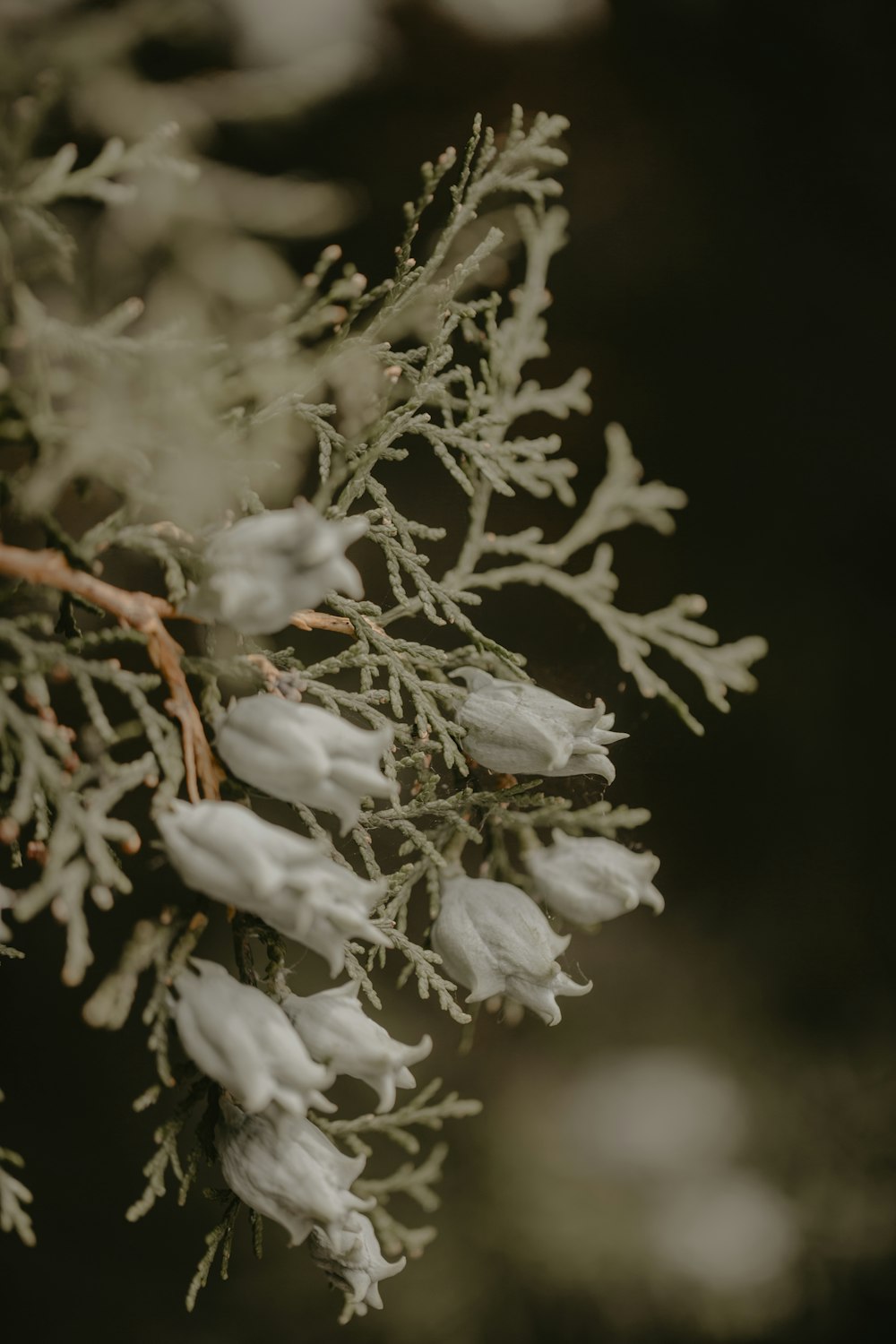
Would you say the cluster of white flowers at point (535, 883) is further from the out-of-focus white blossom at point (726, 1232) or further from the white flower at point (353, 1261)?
the out-of-focus white blossom at point (726, 1232)

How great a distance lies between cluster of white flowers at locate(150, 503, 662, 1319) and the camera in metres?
0.29

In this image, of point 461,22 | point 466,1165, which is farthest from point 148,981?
point 461,22

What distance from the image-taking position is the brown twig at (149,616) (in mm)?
323

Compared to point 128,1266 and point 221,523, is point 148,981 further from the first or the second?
point 221,523

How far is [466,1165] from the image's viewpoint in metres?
0.84

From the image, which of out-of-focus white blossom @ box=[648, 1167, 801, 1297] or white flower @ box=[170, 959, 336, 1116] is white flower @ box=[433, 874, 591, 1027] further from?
out-of-focus white blossom @ box=[648, 1167, 801, 1297]

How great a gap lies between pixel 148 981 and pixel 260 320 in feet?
1.79

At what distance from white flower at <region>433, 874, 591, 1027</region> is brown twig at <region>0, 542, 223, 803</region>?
124 millimetres

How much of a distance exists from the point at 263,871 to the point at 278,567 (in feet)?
0.31

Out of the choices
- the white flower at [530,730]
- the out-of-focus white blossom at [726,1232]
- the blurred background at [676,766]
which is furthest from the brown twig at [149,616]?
the out-of-focus white blossom at [726,1232]

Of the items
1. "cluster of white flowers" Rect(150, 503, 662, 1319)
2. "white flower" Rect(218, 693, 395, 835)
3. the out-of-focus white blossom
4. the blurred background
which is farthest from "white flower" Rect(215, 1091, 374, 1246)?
the out-of-focus white blossom

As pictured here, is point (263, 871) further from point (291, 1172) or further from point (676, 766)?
point (676, 766)

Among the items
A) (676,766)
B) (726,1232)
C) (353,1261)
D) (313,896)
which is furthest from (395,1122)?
(726,1232)

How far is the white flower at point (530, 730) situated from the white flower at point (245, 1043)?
14cm
